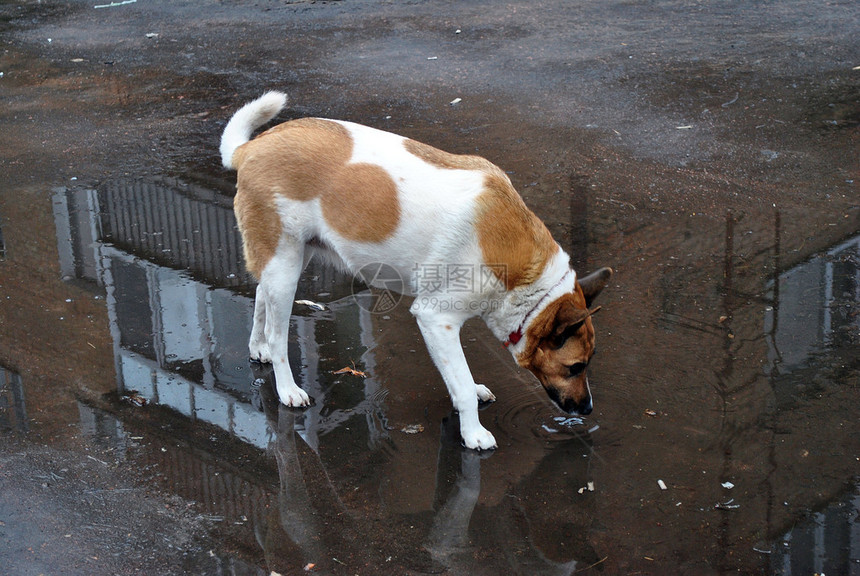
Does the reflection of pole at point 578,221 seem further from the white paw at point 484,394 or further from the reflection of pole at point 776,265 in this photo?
the white paw at point 484,394

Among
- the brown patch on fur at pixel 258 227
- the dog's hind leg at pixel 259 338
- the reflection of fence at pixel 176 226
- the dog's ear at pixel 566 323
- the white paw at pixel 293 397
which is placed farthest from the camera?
the reflection of fence at pixel 176 226

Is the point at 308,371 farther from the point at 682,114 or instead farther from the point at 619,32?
the point at 619,32

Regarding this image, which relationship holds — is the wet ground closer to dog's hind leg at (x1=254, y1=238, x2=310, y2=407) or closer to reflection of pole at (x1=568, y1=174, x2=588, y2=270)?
reflection of pole at (x1=568, y1=174, x2=588, y2=270)

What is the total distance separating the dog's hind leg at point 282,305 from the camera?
15.4ft

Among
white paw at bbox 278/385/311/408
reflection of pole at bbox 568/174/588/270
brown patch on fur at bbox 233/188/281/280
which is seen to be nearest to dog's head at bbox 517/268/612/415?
white paw at bbox 278/385/311/408

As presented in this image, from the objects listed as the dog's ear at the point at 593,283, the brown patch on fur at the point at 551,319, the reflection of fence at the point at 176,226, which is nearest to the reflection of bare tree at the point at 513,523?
the brown patch on fur at the point at 551,319

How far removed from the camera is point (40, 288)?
611cm

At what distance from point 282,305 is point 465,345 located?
4.43ft

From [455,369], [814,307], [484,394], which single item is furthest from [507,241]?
[814,307]

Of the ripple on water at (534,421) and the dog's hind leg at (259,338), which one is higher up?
the dog's hind leg at (259,338)

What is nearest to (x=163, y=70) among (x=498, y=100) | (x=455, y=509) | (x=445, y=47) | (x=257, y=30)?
(x=257, y=30)

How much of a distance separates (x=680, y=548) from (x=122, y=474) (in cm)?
273

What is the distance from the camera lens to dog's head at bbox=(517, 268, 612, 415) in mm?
4324

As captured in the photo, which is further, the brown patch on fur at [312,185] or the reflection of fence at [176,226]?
the reflection of fence at [176,226]
